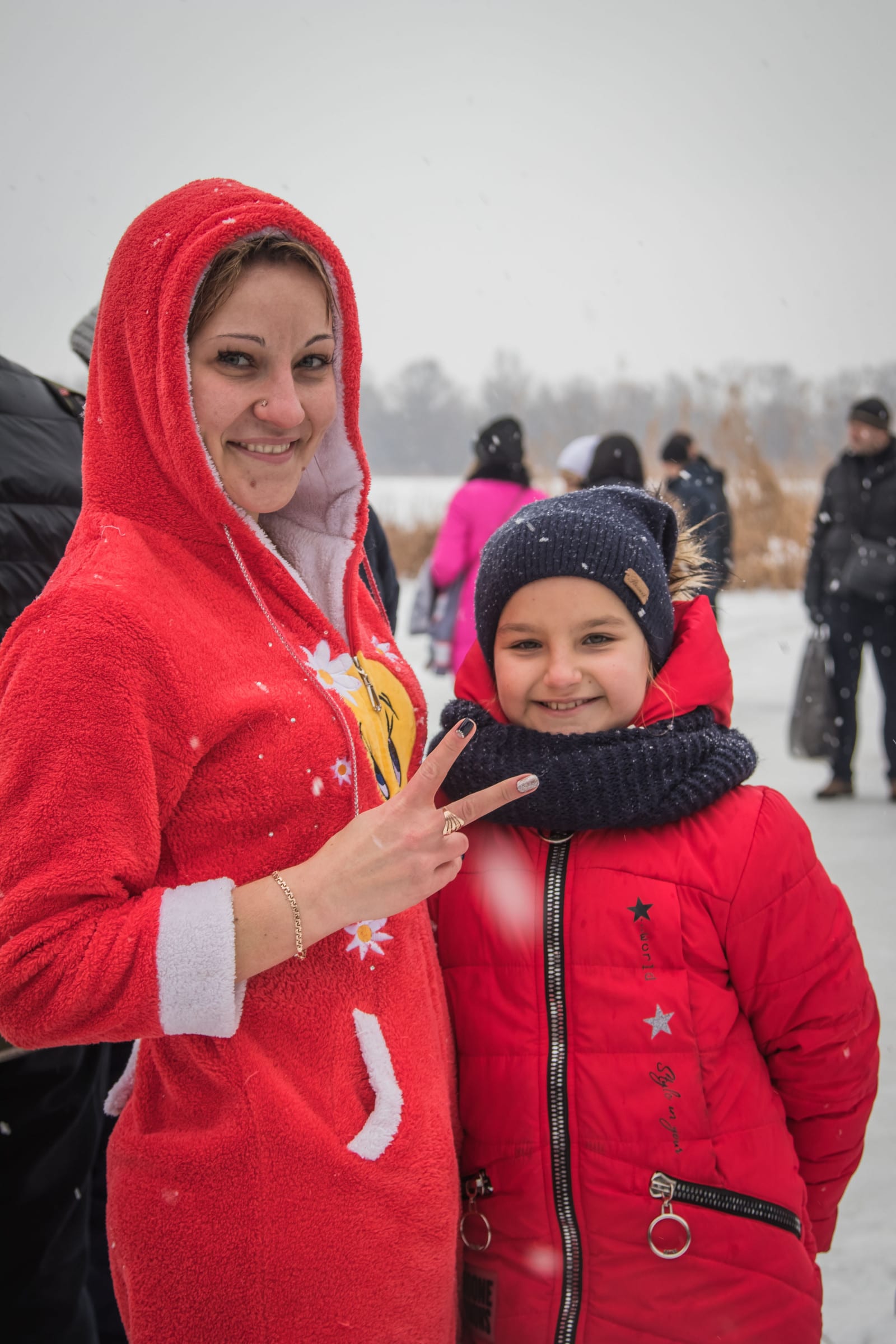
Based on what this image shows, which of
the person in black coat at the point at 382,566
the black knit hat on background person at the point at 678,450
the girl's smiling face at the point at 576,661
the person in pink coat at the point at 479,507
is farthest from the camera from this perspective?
the black knit hat on background person at the point at 678,450

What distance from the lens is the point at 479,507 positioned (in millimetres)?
4781

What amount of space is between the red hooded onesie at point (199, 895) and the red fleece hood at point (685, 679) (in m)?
0.37

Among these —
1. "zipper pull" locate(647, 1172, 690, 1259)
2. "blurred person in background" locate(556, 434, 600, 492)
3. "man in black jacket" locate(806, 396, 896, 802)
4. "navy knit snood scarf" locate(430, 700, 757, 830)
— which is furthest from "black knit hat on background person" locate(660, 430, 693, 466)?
"zipper pull" locate(647, 1172, 690, 1259)

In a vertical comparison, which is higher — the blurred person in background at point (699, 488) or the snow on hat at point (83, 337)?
the snow on hat at point (83, 337)

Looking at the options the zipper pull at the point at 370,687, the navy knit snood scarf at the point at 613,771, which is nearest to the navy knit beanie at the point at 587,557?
the navy knit snood scarf at the point at 613,771

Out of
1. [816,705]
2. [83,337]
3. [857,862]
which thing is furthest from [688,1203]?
[816,705]

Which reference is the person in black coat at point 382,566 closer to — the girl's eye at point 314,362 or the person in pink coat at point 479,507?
the girl's eye at point 314,362

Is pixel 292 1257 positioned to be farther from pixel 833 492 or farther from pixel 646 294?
pixel 646 294

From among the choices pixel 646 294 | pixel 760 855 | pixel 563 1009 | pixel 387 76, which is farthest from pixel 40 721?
pixel 646 294

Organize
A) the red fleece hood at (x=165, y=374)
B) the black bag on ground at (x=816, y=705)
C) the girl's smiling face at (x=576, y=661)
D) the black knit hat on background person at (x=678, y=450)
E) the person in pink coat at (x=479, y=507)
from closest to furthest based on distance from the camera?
1. the red fleece hood at (x=165, y=374)
2. the girl's smiling face at (x=576, y=661)
3. the person in pink coat at (x=479, y=507)
4. the black bag on ground at (x=816, y=705)
5. the black knit hat on background person at (x=678, y=450)

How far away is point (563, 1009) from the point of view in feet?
4.21

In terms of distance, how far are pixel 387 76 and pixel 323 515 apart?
83.3 feet

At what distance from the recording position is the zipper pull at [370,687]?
1.28 meters

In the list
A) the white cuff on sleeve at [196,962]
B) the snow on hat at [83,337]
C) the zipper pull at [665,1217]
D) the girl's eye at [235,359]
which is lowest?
the zipper pull at [665,1217]
